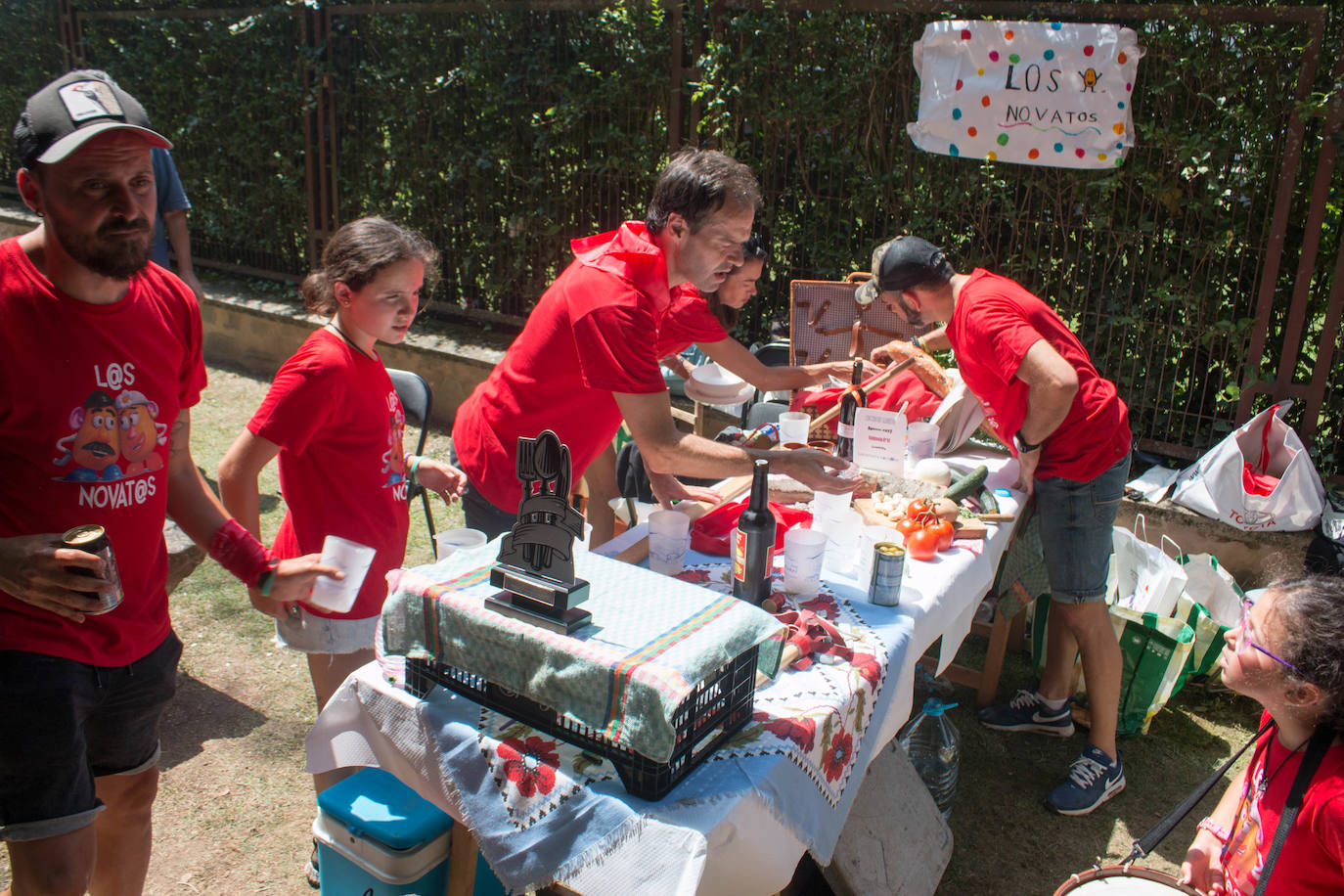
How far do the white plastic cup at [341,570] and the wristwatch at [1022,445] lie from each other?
85.2 inches

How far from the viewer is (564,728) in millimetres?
1725

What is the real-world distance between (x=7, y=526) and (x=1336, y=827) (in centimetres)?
252

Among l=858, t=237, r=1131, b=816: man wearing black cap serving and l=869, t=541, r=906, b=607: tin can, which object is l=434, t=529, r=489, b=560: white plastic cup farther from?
l=858, t=237, r=1131, b=816: man wearing black cap serving

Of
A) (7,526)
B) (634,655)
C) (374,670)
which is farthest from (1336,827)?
(7,526)

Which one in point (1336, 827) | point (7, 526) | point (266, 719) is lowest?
point (266, 719)

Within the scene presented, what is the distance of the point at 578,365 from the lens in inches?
103

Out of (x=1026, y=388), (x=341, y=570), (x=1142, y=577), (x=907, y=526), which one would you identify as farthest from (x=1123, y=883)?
(x=1142, y=577)

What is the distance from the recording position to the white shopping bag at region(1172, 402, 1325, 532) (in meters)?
4.23

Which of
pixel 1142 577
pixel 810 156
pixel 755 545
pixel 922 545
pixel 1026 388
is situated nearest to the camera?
pixel 755 545

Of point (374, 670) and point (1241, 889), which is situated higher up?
point (374, 670)

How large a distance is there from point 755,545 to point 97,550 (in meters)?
1.32

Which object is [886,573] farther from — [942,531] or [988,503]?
[988,503]

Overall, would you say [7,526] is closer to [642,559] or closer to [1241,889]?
[642,559]

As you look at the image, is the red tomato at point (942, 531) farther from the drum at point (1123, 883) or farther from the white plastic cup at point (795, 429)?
the drum at point (1123, 883)
